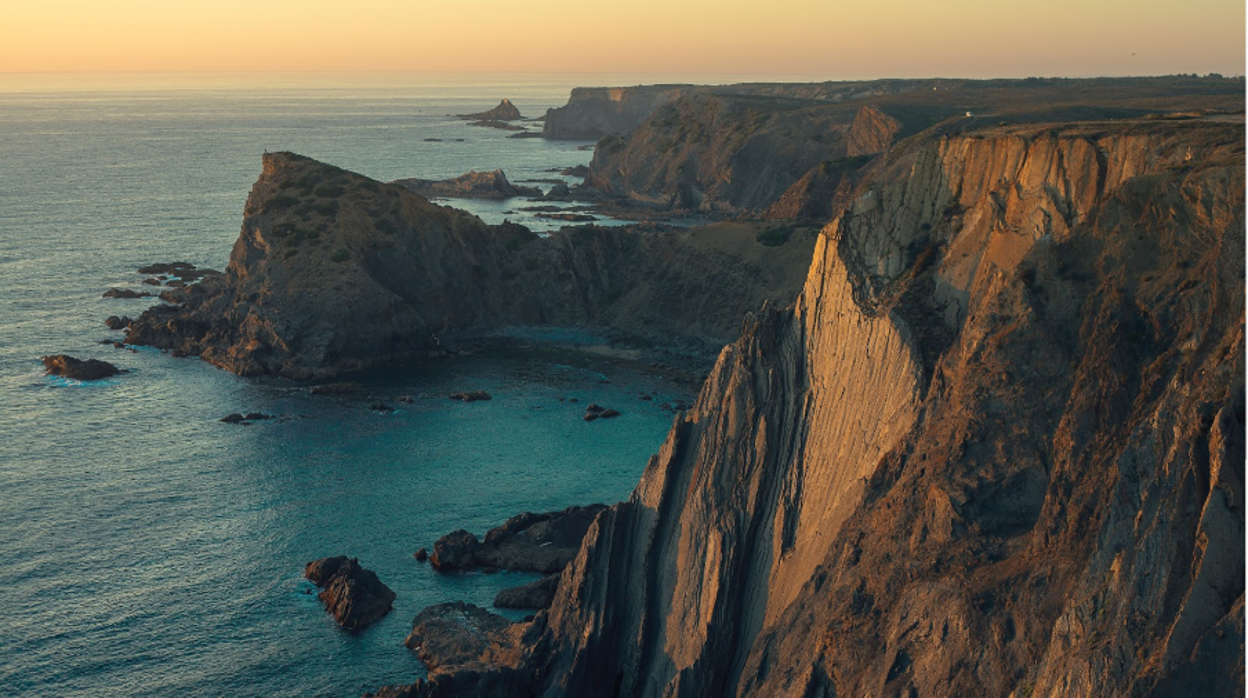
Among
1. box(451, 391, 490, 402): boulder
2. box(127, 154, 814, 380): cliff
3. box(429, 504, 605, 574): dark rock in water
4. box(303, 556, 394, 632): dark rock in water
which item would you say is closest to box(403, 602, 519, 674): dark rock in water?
box(303, 556, 394, 632): dark rock in water

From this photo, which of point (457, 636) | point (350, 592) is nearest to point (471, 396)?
point (350, 592)

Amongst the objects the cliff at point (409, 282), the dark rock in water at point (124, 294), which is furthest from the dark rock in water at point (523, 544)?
the dark rock in water at point (124, 294)

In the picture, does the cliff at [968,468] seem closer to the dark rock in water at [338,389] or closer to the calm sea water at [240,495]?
the calm sea water at [240,495]

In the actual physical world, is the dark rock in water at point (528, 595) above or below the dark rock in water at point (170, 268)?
below

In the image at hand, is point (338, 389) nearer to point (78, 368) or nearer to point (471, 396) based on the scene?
point (471, 396)

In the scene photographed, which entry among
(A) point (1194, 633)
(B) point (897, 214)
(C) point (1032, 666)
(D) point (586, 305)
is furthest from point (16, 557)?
(D) point (586, 305)

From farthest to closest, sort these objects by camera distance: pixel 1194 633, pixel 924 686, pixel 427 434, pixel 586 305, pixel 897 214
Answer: pixel 586 305, pixel 427 434, pixel 897 214, pixel 924 686, pixel 1194 633

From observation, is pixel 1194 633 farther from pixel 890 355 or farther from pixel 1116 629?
pixel 890 355
